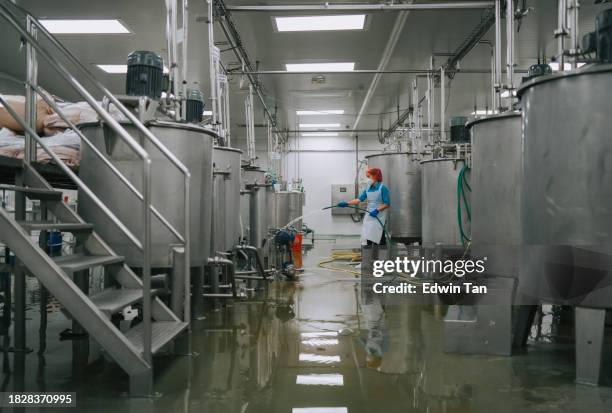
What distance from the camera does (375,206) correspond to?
6.03 m

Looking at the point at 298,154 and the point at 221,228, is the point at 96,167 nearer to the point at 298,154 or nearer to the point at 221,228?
the point at 221,228

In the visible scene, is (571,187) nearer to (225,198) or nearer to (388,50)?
(225,198)

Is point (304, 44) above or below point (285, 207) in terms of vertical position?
above

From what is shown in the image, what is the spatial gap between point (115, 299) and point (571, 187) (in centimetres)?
244

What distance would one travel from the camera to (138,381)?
218 cm

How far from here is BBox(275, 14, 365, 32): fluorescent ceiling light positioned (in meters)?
6.19

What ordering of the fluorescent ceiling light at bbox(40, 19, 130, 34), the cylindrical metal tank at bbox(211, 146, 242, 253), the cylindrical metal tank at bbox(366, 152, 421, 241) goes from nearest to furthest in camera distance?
the cylindrical metal tank at bbox(211, 146, 242, 253) → the fluorescent ceiling light at bbox(40, 19, 130, 34) → the cylindrical metal tank at bbox(366, 152, 421, 241)

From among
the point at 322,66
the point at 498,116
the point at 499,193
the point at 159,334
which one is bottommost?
the point at 159,334

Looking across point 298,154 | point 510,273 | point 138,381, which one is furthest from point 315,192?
point 138,381

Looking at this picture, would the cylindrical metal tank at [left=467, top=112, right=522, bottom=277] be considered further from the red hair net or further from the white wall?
the white wall

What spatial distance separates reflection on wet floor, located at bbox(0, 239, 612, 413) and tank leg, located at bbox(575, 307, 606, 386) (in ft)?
0.30

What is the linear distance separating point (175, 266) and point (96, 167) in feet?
2.64

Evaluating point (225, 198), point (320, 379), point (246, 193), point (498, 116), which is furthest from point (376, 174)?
point (320, 379)

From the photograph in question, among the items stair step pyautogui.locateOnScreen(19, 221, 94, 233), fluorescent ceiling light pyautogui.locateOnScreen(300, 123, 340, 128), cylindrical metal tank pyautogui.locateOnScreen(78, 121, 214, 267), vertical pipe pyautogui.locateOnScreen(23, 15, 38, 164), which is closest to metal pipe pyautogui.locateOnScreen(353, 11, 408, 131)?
fluorescent ceiling light pyautogui.locateOnScreen(300, 123, 340, 128)
